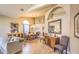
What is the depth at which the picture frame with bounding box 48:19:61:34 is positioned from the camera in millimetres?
3695

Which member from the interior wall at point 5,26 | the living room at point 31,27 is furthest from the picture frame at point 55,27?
the interior wall at point 5,26

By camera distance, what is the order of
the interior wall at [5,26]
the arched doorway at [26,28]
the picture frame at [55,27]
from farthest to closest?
the picture frame at [55,27] < the arched doorway at [26,28] < the interior wall at [5,26]

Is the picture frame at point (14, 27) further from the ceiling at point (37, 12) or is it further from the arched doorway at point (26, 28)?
the ceiling at point (37, 12)

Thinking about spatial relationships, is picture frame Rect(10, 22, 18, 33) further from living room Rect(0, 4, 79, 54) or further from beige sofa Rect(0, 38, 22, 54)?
beige sofa Rect(0, 38, 22, 54)

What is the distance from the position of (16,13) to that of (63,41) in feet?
5.56

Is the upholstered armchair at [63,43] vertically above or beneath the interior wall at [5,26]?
beneath

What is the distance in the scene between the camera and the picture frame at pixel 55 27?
3695mm

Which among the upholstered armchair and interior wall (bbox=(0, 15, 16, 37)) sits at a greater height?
interior wall (bbox=(0, 15, 16, 37))

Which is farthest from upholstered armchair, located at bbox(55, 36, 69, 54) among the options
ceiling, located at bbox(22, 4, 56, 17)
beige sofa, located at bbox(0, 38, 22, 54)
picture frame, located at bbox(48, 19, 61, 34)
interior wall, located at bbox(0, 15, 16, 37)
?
interior wall, located at bbox(0, 15, 16, 37)

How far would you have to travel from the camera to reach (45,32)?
12.0 ft

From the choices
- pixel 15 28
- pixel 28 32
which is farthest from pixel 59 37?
pixel 15 28

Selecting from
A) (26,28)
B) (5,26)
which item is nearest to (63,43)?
(26,28)
